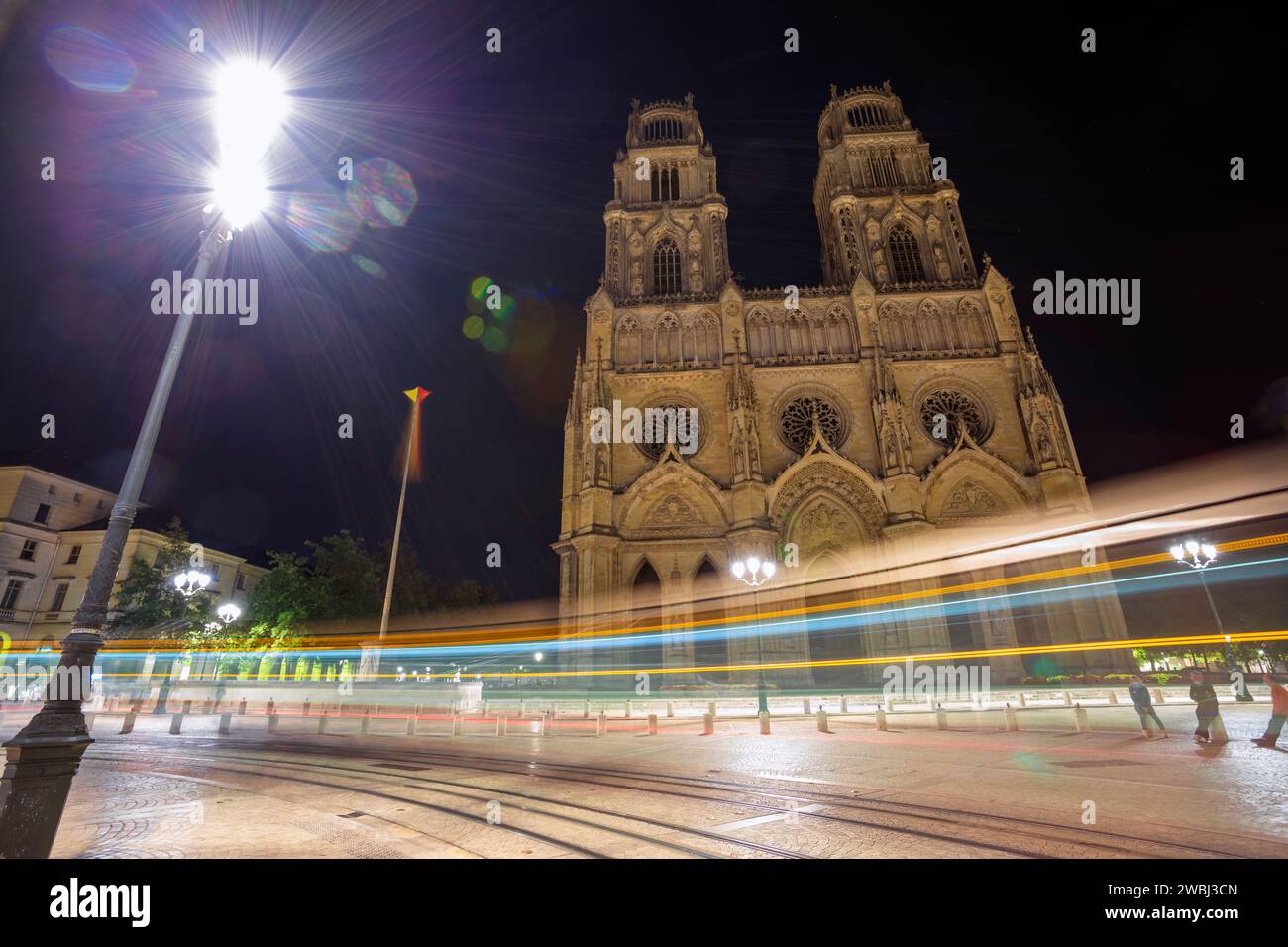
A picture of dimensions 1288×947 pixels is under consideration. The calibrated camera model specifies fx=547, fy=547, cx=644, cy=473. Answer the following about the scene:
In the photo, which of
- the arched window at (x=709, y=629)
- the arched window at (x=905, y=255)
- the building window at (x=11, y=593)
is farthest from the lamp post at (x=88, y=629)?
the building window at (x=11, y=593)

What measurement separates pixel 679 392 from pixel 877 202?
21561 millimetres

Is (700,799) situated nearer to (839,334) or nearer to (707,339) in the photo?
(707,339)

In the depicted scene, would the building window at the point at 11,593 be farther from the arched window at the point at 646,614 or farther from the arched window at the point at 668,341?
the arched window at the point at 668,341

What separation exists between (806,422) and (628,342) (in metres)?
12.3

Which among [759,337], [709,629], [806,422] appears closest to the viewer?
[709,629]

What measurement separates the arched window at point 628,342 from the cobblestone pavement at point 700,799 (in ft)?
84.2

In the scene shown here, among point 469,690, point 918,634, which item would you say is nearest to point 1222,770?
point 918,634

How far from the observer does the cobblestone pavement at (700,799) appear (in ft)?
16.1

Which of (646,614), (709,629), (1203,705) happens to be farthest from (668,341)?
(1203,705)

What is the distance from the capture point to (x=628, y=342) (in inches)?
1384

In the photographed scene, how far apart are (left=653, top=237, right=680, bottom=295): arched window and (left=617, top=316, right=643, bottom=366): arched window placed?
4.45 metres

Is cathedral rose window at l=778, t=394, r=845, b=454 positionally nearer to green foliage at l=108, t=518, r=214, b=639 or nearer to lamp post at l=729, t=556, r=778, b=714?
lamp post at l=729, t=556, r=778, b=714

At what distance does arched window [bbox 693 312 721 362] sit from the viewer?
3466 centimetres

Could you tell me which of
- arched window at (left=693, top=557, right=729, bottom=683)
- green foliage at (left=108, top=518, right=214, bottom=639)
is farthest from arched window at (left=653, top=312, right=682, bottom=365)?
green foliage at (left=108, top=518, right=214, bottom=639)
